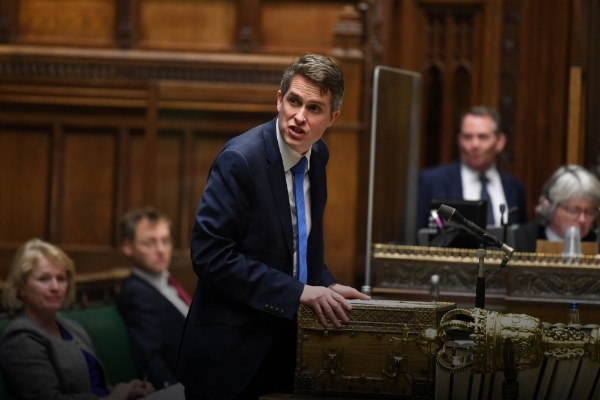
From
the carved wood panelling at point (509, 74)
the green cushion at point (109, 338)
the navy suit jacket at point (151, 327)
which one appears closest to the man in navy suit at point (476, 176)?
the carved wood panelling at point (509, 74)

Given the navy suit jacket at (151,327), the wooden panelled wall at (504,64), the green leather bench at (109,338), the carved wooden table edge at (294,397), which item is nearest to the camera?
the carved wooden table edge at (294,397)

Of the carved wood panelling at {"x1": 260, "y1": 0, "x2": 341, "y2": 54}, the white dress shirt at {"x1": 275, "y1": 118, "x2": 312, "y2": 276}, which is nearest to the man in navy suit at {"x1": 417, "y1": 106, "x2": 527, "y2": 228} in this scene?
the carved wood panelling at {"x1": 260, "y1": 0, "x2": 341, "y2": 54}

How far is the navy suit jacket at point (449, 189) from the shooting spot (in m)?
5.85

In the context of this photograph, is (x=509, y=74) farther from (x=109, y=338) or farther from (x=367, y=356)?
(x=367, y=356)

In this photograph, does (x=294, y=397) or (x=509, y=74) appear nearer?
(x=294, y=397)

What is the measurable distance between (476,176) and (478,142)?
7.5 inches

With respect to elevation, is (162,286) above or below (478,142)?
below

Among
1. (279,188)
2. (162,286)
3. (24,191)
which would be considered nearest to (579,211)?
(162,286)

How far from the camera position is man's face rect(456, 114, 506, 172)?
5984 mm

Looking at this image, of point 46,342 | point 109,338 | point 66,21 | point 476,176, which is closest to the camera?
point 46,342

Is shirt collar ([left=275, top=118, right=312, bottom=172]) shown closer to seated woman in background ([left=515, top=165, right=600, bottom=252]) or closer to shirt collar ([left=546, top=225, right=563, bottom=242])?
seated woman in background ([left=515, top=165, right=600, bottom=252])

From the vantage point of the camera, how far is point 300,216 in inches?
118

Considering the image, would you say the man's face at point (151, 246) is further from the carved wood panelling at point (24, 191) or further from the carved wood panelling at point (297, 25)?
the carved wood panelling at point (297, 25)

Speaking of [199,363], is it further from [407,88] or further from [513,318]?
[407,88]
